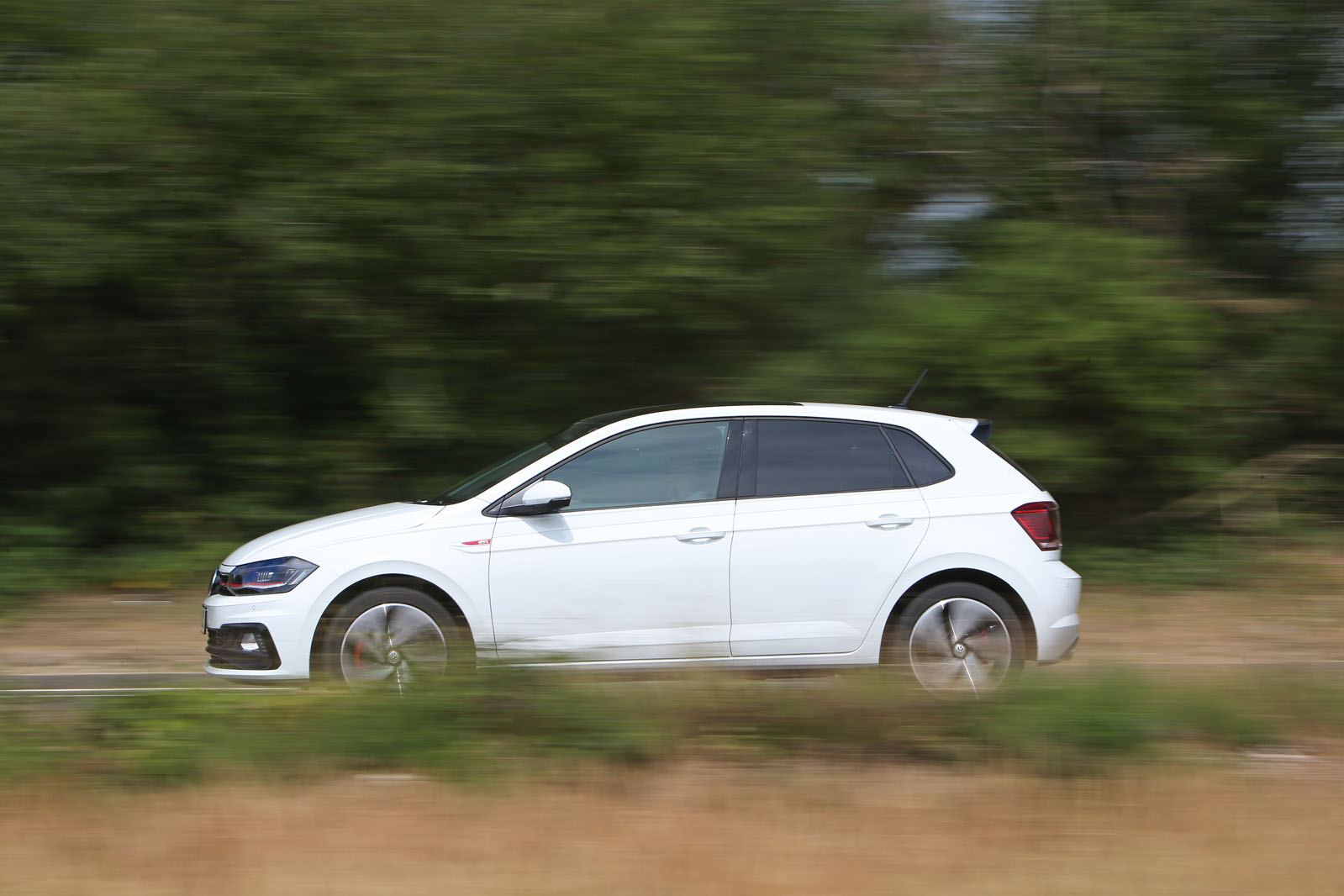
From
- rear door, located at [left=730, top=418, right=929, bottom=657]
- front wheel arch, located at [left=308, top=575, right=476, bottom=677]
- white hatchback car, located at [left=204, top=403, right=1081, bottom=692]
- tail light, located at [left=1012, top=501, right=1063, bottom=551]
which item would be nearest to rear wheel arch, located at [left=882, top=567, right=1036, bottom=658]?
white hatchback car, located at [left=204, top=403, right=1081, bottom=692]

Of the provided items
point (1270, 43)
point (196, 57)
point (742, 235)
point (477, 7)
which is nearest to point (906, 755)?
point (742, 235)

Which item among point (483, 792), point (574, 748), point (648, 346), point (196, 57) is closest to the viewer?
point (483, 792)

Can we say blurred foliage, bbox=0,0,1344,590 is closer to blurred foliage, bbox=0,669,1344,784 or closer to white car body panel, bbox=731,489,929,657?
white car body panel, bbox=731,489,929,657

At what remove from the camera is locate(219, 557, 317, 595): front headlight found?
5.94 meters

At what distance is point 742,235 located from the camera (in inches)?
355

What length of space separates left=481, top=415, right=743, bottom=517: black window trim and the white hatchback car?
0.05 ft

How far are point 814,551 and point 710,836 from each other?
2.18 meters

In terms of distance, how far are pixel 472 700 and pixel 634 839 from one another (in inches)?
39.4

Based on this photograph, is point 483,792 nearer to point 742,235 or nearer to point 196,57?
point 742,235

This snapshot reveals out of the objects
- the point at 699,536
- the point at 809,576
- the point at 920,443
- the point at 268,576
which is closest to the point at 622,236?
the point at 920,443

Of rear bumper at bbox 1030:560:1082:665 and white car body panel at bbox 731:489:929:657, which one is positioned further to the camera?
rear bumper at bbox 1030:560:1082:665

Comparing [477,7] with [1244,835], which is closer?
[1244,835]

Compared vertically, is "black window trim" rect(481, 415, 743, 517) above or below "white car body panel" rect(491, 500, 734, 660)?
above

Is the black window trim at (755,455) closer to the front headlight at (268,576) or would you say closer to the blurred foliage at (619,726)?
the blurred foliage at (619,726)
